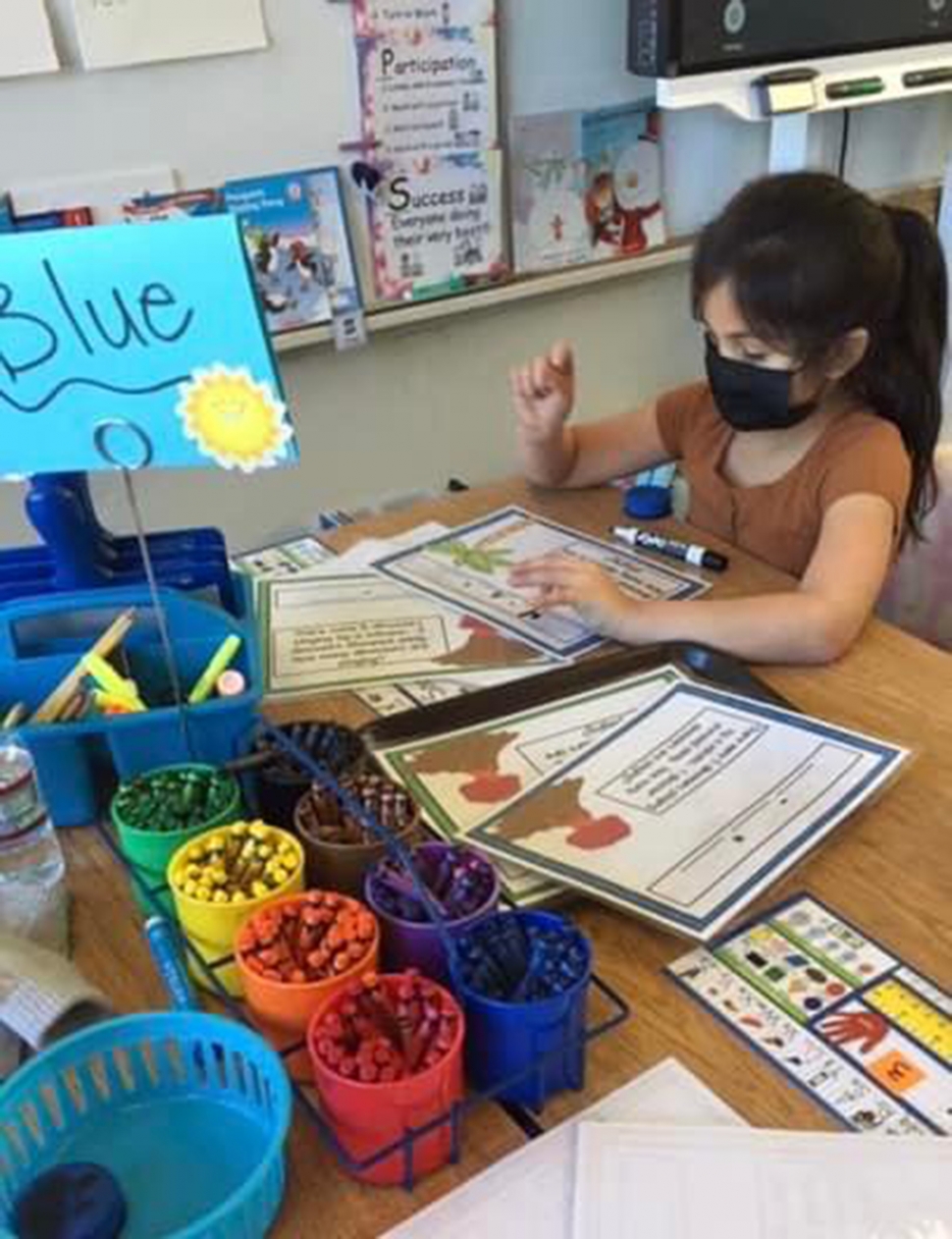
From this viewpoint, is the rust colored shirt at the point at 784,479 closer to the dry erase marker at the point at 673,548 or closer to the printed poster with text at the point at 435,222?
the dry erase marker at the point at 673,548

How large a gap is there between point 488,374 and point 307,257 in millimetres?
453

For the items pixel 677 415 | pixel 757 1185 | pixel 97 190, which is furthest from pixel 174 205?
pixel 757 1185

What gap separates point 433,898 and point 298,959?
0.08m

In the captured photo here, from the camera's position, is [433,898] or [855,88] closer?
[433,898]

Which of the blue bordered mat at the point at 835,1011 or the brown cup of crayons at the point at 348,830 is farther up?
the brown cup of crayons at the point at 348,830

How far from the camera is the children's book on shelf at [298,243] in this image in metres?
1.87

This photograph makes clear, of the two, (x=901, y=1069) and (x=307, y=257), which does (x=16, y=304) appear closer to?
(x=901, y=1069)

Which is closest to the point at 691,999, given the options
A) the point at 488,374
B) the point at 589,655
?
the point at 589,655

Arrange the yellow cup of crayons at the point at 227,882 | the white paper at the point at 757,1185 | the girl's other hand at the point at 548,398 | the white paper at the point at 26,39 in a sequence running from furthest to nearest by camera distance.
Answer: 1. the white paper at the point at 26,39
2. the girl's other hand at the point at 548,398
3. the yellow cup of crayons at the point at 227,882
4. the white paper at the point at 757,1185

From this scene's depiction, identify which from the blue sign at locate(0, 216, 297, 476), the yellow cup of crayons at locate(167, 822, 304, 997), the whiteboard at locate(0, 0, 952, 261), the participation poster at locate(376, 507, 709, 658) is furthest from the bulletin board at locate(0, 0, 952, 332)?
the yellow cup of crayons at locate(167, 822, 304, 997)

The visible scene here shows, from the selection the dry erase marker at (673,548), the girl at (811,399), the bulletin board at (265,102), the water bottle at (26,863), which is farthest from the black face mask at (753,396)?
the bulletin board at (265,102)

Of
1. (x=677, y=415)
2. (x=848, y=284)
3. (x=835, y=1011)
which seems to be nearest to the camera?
(x=835, y=1011)

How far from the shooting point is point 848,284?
3.96ft

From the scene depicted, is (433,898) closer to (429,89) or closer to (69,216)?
(69,216)
